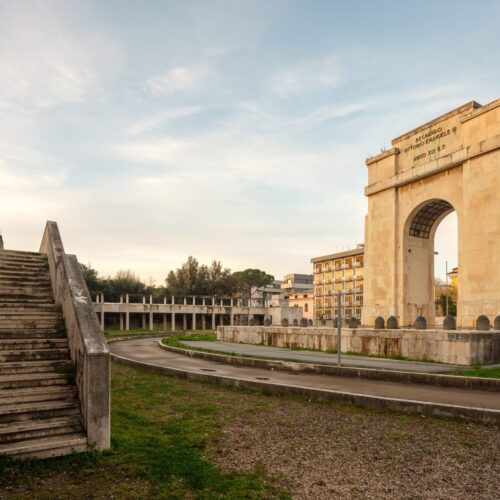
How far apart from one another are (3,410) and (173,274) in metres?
83.1

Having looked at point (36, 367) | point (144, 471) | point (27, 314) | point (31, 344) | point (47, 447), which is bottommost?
point (144, 471)

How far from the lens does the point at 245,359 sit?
59.2 ft

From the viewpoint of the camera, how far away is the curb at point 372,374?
38.3ft

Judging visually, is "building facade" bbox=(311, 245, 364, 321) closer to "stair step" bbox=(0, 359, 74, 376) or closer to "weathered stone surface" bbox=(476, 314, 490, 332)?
"weathered stone surface" bbox=(476, 314, 490, 332)

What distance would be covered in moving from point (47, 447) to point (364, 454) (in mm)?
4448

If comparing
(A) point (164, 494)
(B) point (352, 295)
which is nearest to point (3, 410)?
(A) point (164, 494)

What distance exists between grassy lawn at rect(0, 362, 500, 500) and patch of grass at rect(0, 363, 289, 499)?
13 millimetres

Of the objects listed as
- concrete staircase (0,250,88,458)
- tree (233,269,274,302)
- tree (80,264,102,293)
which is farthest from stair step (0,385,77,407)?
tree (233,269,274,302)

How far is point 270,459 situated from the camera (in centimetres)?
623

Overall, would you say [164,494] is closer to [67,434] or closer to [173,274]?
[67,434]

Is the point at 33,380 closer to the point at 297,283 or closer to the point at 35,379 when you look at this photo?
the point at 35,379

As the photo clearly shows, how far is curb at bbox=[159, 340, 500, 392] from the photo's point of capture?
1168cm

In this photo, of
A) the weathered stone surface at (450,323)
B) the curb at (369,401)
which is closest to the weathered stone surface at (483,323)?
the weathered stone surface at (450,323)

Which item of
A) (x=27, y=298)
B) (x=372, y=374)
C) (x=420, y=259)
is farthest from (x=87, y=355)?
(x=420, y=259)
